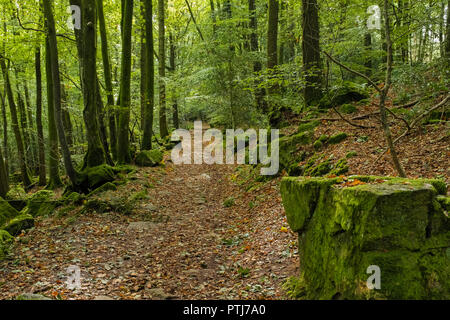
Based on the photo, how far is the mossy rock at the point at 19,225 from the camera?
23.1 feet

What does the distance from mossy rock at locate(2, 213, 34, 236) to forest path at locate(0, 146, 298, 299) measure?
0.77ft

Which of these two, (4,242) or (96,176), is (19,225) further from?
(96,176)

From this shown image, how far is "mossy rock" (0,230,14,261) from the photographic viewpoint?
19.4 ft

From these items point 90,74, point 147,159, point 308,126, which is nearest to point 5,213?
point 90,74

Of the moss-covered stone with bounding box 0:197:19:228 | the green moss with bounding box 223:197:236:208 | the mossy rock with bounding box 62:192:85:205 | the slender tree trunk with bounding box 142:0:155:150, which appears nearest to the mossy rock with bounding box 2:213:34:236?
the moss-covered stone with bounding box 0:197:19:228

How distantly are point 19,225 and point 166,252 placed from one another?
3.97 m

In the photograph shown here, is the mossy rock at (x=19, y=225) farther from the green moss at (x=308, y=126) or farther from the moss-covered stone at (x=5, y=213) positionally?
the green moss at (x=308, y=126)

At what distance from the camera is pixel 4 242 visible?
20.7ft

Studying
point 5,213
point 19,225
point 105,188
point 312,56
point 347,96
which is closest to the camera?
point 19,225

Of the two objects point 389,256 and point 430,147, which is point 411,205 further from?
point 430,147

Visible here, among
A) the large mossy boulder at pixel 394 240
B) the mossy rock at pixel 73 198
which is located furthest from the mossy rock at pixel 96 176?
the large mossy boulder at pixel 394 240

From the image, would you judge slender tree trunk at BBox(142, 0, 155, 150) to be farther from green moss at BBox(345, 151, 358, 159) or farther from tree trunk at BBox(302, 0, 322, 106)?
green moss at BBox(345, 151, 358, 159)
